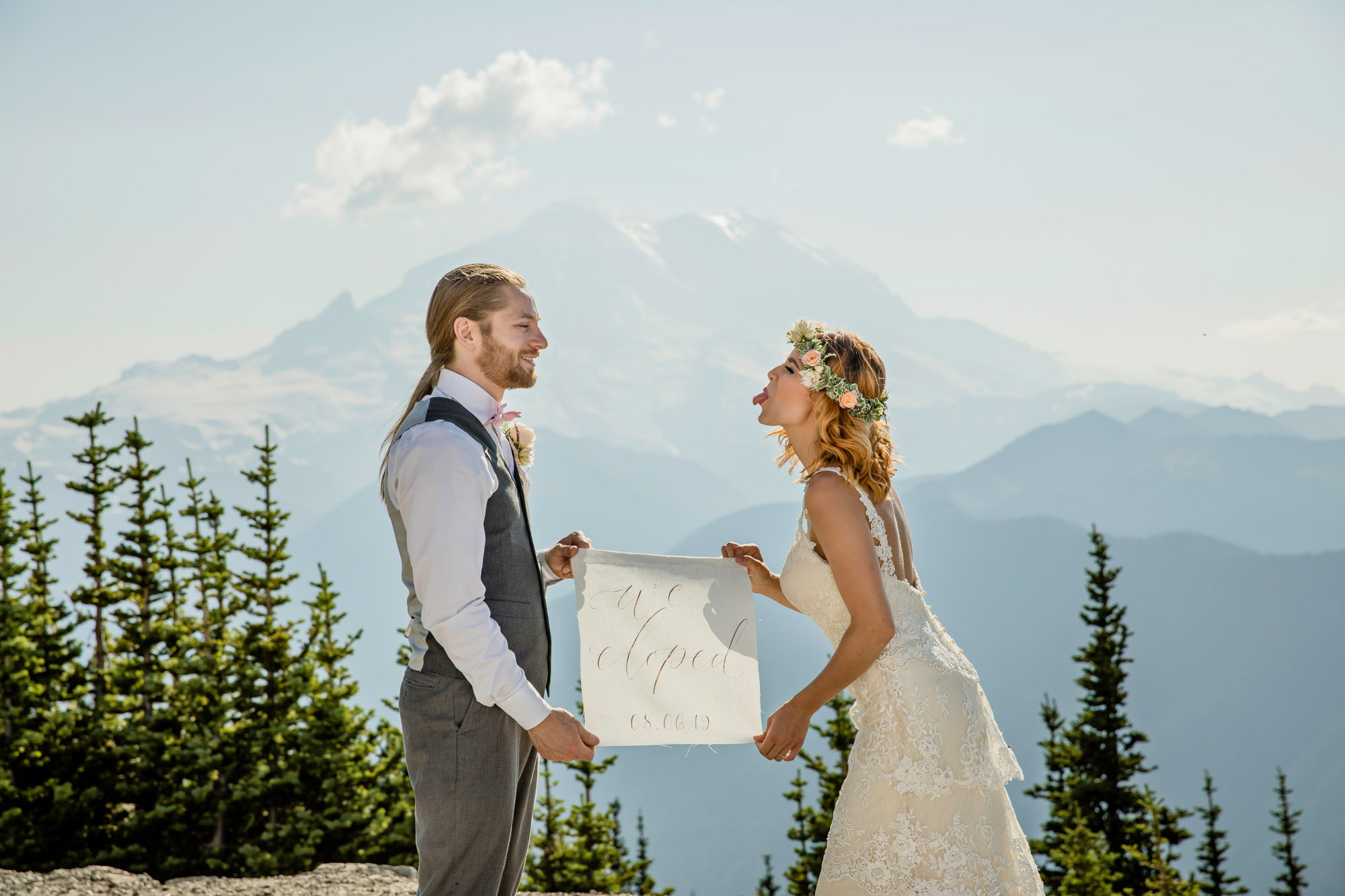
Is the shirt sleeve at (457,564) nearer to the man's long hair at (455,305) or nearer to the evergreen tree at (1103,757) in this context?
the man's long hair at (455,305)

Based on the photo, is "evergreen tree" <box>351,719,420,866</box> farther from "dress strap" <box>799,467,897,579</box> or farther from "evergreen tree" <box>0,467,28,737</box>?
"dress strap" <box>799,467,897,579</box>

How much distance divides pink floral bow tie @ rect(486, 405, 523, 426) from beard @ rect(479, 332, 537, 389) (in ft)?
0.33

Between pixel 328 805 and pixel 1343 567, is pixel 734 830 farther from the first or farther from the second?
pixel 328 805

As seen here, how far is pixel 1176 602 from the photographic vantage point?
17512 centimetres

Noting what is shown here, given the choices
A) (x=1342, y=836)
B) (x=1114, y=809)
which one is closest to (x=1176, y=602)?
(x=1342, y=836)

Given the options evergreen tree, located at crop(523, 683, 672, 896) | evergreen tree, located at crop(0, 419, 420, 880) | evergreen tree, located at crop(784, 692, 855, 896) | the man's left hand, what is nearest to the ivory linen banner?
the man's left hand

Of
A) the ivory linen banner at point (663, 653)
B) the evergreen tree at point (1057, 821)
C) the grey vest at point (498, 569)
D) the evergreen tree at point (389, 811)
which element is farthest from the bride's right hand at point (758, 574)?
the evergreen tree at point (1057, 821)

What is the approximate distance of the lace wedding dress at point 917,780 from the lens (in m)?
3.14

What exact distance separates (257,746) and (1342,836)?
136m

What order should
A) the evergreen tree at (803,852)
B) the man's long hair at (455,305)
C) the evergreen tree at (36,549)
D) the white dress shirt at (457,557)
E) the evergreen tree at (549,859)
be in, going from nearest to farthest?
the white dress shirt at (457,557)
the man's long hair at (455,305)
the evergreen tree at (549,859)
the evergreen tree at (803,852)
the evergreen tree at (36,549)

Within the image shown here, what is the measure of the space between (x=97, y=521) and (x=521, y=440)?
56.1 feet

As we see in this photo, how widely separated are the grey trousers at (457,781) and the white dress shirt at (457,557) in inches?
3.8

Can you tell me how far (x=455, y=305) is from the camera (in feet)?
10.1

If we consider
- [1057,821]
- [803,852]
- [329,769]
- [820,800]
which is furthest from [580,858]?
[1057,821]
